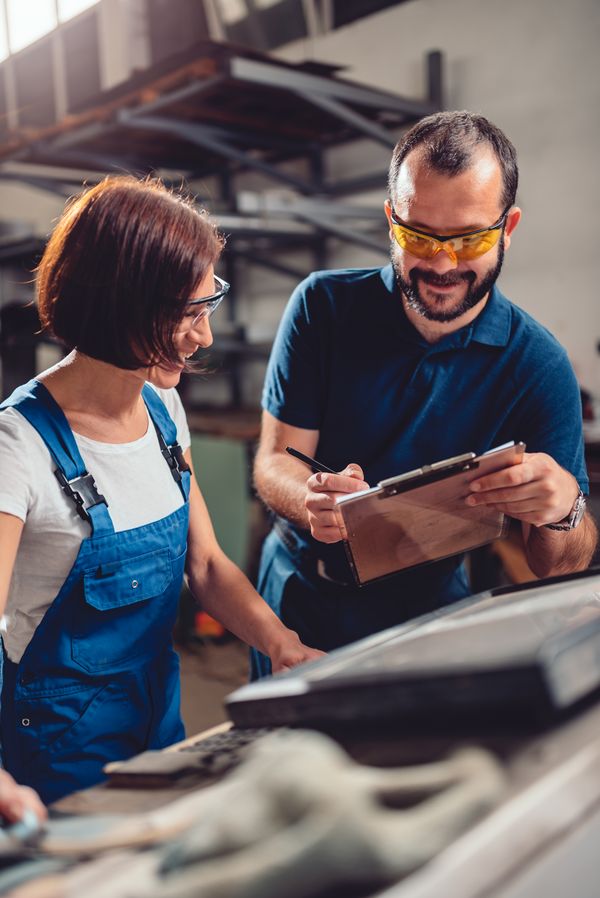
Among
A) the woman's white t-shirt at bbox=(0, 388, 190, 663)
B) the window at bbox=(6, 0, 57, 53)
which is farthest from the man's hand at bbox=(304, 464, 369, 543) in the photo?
the window at bbox=(6, 0, 57, 53)

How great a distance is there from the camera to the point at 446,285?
1605 mm

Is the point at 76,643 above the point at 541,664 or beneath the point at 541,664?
beneath

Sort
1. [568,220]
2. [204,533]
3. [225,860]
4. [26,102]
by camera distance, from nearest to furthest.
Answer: [225,860], [204,533], [568,220], [26,102]

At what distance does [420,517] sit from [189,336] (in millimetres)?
508

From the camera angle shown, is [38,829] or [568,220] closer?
[38,829]

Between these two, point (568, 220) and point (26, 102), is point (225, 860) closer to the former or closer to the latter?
point (568, 220)

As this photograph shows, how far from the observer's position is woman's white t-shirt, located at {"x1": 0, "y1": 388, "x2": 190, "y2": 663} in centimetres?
125

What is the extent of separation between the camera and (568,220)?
3.83 metres

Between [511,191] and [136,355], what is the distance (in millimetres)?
793

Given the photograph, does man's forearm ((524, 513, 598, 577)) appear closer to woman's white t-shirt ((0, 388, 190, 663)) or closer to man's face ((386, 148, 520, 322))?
man's face ((386, 148, 520, 322))

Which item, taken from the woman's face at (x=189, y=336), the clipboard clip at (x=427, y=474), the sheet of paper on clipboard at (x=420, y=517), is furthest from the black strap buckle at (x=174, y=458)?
the clipboard clip at (x=427, y=474)

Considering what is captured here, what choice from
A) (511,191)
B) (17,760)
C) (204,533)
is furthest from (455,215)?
(17,760)

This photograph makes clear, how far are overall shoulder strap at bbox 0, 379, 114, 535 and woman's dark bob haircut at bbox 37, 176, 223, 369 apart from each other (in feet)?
0.42

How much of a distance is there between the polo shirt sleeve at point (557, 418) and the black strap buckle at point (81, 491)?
905mm
